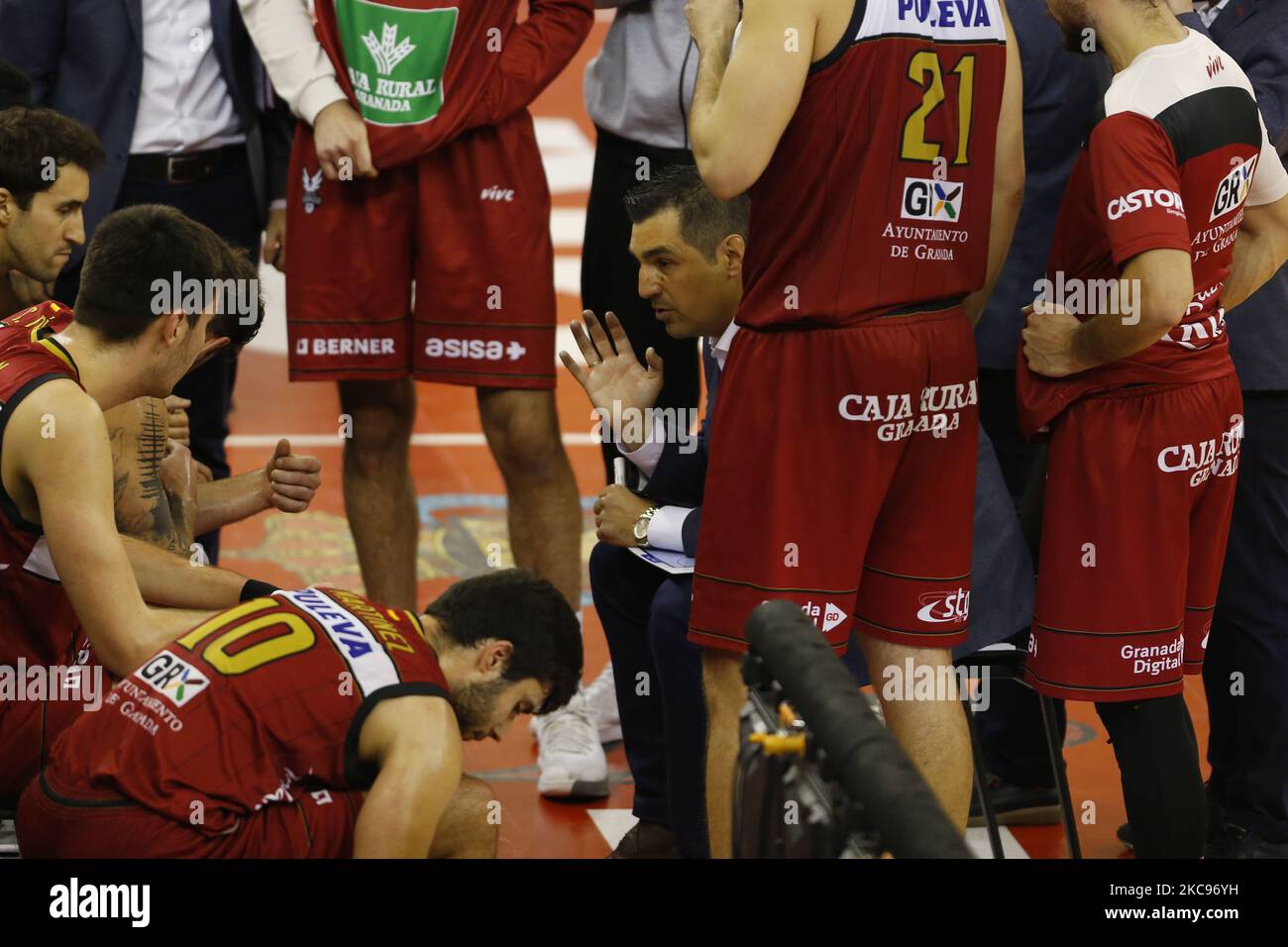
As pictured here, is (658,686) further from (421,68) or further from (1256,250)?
(421,68)

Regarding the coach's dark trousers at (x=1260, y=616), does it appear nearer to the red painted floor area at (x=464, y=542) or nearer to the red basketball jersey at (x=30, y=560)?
the red painted floor area at (x=464, y=542)

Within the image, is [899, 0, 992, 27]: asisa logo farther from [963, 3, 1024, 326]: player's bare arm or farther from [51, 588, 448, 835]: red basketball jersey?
[51, 588, 448, 835]: red basketball jersey

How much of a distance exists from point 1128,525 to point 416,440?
13.8 feet

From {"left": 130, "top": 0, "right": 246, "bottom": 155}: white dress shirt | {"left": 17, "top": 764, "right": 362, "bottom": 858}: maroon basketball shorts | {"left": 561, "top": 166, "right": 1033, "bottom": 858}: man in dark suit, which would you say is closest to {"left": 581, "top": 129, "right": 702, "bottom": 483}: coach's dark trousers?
{"left": 561, "top": 166, "right": 1033, "bottom": 858}: man in dark suit

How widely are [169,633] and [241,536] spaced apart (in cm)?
294

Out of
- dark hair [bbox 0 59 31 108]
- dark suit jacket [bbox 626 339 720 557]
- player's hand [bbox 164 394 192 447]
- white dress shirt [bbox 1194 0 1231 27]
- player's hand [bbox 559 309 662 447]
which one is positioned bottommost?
dark suit jacket [bbox 626 339 720 557]

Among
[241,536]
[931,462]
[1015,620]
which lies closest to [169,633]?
[931,462]

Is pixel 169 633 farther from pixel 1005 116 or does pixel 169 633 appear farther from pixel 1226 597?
pixel 1226 597

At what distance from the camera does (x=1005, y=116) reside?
3.29 meters

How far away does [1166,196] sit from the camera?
3082mm

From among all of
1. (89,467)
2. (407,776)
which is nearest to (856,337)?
(407,776)

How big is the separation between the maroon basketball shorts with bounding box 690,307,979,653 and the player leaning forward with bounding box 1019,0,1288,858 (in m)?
0.22

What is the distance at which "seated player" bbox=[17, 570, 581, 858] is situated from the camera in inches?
110

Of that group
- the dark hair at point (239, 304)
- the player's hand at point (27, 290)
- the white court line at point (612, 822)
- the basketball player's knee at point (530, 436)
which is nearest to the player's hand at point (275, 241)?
the player's hand at point (27, 290)
